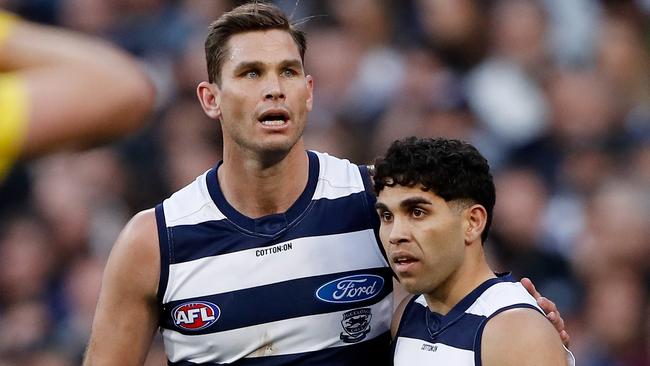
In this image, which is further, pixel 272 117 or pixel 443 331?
pixel 272 117

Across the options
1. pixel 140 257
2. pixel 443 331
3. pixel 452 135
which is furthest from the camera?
pixel 452 135

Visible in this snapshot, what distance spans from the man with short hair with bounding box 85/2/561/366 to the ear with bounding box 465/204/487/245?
1.46ft

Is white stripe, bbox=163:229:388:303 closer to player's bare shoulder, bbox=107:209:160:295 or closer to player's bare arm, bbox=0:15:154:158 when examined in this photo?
player's bare shoulder, bbox=107:209:160:295

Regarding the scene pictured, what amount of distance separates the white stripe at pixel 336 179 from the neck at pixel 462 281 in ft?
1.85

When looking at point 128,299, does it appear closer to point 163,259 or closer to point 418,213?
point 163,259

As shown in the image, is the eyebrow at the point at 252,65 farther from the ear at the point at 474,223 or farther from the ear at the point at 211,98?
the ear at the point at 474,223

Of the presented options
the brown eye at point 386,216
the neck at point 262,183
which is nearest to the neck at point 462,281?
the brown eye at point 386,216

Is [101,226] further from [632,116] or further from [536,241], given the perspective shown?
[632,116]

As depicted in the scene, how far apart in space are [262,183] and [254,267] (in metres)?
0.30

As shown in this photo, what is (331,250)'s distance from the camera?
4.30 metres

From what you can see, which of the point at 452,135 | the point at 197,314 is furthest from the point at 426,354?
the point at 452,135

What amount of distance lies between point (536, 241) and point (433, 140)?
3.19 meters

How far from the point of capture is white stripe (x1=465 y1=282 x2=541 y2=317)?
383 centimetres

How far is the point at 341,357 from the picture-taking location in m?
4.27
